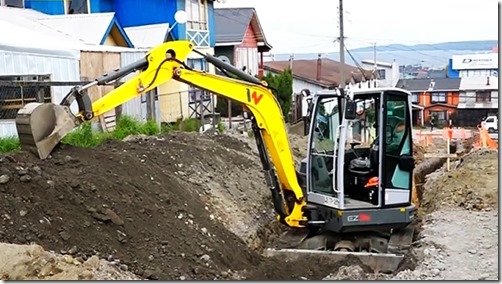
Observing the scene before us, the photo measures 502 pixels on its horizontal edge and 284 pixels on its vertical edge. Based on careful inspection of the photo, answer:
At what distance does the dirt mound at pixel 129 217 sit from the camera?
6832 millimetres

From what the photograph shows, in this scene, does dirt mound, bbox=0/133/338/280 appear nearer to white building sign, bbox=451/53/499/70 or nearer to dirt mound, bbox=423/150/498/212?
dirt mound, bbox=423/150/498/212

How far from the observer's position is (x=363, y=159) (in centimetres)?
885

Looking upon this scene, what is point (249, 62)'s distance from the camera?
3152 centimetres

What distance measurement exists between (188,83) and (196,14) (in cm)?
1754

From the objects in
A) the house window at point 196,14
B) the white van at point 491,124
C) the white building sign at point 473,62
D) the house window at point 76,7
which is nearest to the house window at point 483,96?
the white van at point 491,124

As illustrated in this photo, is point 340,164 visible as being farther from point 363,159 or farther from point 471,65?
point 471,65

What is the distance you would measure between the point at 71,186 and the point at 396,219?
14.1 feet

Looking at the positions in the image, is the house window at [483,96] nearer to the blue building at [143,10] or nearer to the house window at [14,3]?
the blue building at [143,10]

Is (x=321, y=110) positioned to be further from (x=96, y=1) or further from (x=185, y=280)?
(x=96, y=1)

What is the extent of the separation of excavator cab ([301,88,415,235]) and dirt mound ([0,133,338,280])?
1050mm

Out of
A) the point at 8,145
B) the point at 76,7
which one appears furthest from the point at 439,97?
the point at 8,145

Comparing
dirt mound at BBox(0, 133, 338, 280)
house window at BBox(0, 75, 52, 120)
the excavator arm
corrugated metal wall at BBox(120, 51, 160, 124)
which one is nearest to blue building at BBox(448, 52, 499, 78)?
corrugated metal wall at BBox(120, 51, 160, 124)

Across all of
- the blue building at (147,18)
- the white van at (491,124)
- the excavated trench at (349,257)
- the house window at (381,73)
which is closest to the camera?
the excavated trench at (349,257)

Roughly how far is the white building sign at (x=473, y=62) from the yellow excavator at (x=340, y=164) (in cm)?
5133
